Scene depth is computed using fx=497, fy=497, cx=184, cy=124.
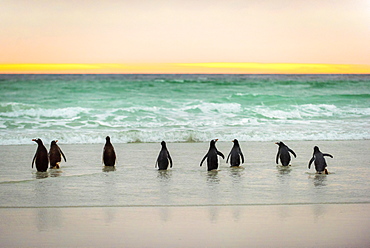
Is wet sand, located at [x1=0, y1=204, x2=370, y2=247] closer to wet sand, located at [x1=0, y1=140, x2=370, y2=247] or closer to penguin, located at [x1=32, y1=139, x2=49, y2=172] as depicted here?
wet sand, located at [x1=0, y1=140, x2=370, y2=247]

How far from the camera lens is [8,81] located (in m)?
39.1

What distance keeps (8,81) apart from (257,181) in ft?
114

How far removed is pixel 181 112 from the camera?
78.4ft

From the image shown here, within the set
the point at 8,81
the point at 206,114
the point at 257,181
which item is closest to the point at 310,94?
the point at 206,114

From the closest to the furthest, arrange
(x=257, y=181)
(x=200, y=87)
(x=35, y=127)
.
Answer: (x=257, y=181)
(x=35, y=127)
(x=200, y=87)

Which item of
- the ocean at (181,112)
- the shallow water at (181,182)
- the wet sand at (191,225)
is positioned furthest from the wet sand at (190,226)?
the ocean at (181,112)

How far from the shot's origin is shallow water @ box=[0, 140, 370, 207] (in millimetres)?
6500

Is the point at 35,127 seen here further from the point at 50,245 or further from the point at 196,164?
the point at 50,245

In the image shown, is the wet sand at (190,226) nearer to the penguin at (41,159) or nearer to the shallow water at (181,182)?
the shallow water at (181,182)

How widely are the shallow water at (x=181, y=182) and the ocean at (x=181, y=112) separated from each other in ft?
11.2

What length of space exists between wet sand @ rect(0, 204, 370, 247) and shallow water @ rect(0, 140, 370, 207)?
41 cm

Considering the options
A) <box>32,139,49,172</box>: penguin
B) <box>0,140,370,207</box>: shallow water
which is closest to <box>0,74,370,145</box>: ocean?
<box>0,140,370,207</box>: shallow water

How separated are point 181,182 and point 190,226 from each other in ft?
9.29

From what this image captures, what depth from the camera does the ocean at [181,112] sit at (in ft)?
50.0
